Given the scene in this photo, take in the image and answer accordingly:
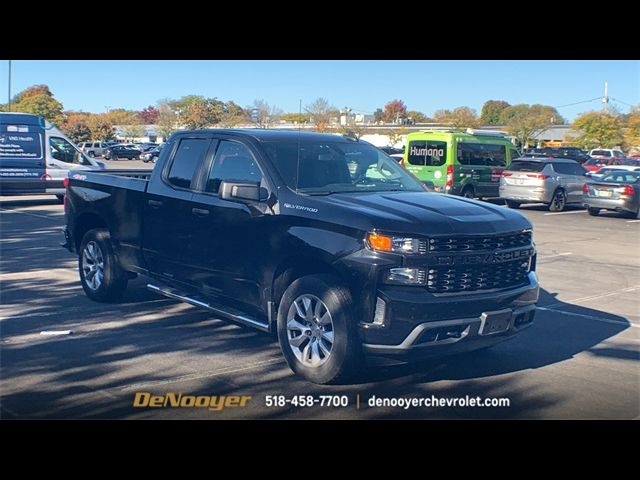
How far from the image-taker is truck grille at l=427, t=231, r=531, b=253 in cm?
538

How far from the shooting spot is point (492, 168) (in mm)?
22703

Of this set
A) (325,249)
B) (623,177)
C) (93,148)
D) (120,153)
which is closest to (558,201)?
(623,177)

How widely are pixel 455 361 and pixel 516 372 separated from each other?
1.72 ft

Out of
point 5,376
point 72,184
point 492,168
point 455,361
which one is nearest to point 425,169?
A: point 492,168

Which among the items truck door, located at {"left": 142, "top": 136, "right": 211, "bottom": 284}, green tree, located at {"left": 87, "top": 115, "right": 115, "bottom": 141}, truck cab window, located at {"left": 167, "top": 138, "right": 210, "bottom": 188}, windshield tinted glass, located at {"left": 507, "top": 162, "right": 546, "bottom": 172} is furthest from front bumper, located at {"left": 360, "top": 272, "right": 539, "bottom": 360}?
windshield tinted glass, located at {"left": 507, "top": 162, "right": 546, "bottom": 172}

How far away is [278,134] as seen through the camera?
6.84 meters

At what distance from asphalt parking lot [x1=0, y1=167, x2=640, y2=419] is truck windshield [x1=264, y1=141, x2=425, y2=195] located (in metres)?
1.50

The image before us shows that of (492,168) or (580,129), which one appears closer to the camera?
(492,168)

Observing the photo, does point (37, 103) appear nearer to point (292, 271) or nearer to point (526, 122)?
point (292, 271)

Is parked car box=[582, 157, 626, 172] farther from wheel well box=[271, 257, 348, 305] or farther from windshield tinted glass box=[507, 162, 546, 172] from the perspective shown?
wheel well box=[271, 257, 348, 305]

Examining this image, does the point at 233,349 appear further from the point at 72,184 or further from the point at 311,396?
the point at 72,184

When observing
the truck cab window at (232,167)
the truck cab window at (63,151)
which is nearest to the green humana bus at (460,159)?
the truck cab window at (63,151)

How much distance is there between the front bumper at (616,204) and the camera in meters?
20.8

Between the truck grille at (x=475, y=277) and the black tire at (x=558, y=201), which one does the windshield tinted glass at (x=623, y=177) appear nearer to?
the black tire at (x=558, y=201)
